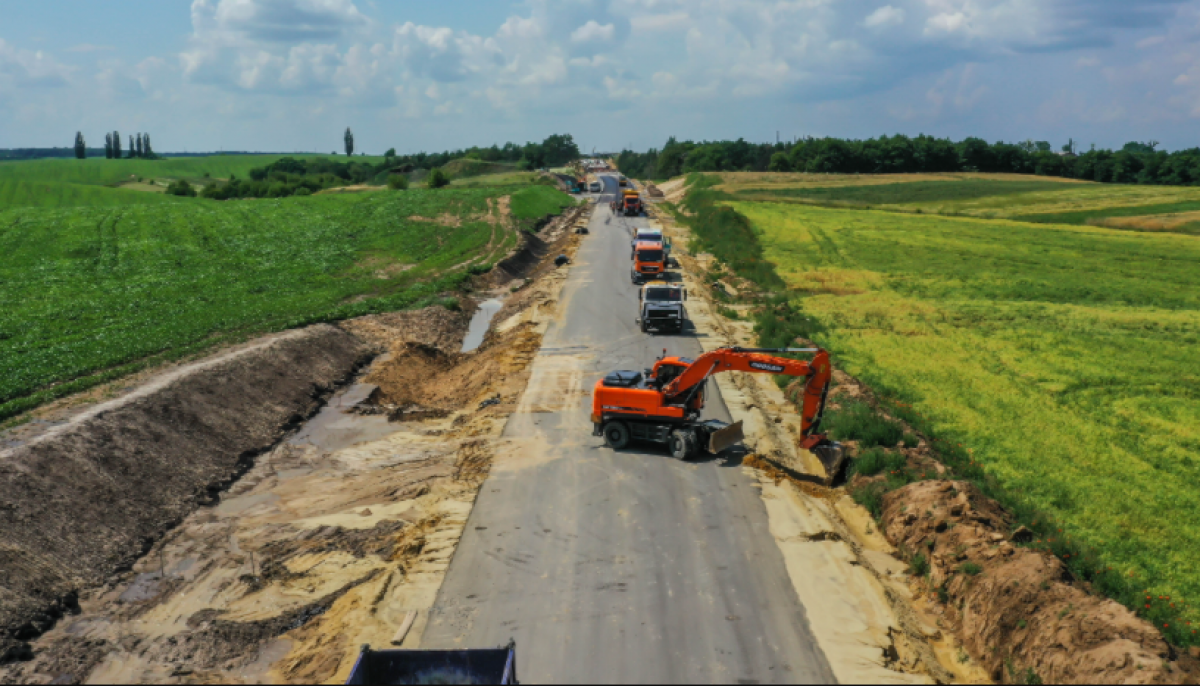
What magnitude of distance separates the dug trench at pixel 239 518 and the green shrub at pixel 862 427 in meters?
9.71

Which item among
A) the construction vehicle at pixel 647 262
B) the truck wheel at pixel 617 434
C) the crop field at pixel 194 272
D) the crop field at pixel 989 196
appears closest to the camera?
the truck wheel at pixel 617 434

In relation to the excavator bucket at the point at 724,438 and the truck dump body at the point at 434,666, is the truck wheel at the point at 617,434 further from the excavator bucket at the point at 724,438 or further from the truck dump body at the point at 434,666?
the truck dump body at the point at 434,666

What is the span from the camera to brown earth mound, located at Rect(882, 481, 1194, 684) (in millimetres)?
11156

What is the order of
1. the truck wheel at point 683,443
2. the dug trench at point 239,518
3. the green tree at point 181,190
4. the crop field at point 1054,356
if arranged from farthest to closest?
the green tree at point 181,190 → the truck wheel at point 683,443 → the crop field at point 1054,356 → the dug trench at point 239,518

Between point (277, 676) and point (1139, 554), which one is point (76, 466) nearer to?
point (277, 676)

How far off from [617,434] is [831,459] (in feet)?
18.6

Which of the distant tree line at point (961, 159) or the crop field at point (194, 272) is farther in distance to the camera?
the distant tree line at point (961, 159)

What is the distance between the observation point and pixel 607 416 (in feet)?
72.6

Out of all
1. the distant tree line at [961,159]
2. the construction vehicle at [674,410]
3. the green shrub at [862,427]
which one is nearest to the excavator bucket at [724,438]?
the construction vehicle at [674,410]

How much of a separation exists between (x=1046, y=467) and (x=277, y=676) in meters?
17.4

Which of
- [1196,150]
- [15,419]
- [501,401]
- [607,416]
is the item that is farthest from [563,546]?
[1196,150]

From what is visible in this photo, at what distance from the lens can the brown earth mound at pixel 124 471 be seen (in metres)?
15.6

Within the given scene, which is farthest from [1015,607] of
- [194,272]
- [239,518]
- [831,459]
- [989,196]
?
[989,196]

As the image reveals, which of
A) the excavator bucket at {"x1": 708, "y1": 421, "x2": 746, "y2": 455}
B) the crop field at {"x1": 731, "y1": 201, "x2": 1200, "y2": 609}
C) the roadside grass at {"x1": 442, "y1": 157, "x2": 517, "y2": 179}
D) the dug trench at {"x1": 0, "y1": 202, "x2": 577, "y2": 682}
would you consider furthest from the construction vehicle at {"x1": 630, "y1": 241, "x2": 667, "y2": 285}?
the roadside grass at {"x1": 442, "y1": 157, "x2": 517, "y2": 179}
